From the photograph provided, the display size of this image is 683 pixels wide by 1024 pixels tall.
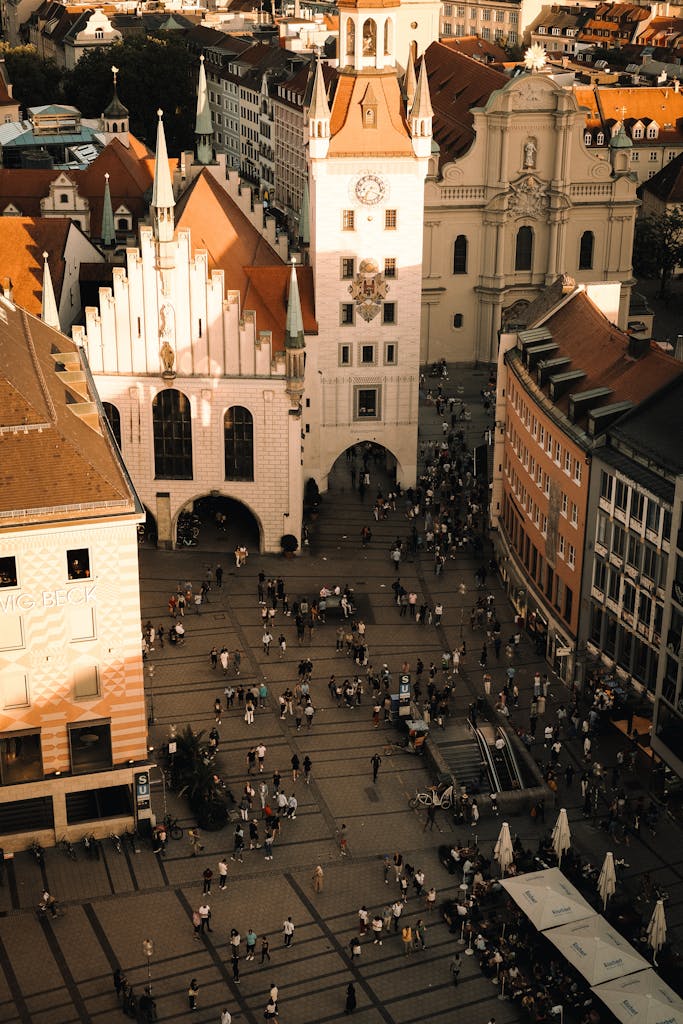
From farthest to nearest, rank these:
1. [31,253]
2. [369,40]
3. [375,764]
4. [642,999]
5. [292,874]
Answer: [31,253] < [369,40] < [375,764] < [292,874] < [642,999]

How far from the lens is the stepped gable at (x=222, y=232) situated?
9569cm

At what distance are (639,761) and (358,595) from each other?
2066 cm

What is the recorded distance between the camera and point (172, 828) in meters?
65.6

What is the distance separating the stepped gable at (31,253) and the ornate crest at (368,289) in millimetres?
17423

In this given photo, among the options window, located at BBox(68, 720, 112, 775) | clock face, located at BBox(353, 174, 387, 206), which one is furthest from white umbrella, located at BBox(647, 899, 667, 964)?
clock face, located at BBox(353, 174, 387, 206)

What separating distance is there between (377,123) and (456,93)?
51.5 meters

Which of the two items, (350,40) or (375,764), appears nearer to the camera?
(375,764)

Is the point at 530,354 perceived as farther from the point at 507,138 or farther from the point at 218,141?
the point at 218,141

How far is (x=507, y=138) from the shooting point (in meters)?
123

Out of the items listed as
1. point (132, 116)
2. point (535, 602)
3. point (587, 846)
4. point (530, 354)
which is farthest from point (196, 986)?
point (132, 116)

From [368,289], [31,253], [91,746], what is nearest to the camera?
[91,746]

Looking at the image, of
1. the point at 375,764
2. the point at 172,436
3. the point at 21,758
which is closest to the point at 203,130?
the point at 172,436

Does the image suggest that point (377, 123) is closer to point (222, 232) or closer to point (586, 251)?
point (222, 232)

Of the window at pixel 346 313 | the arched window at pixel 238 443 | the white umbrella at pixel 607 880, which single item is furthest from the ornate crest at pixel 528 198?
the white umbrella at pixel 607 880
